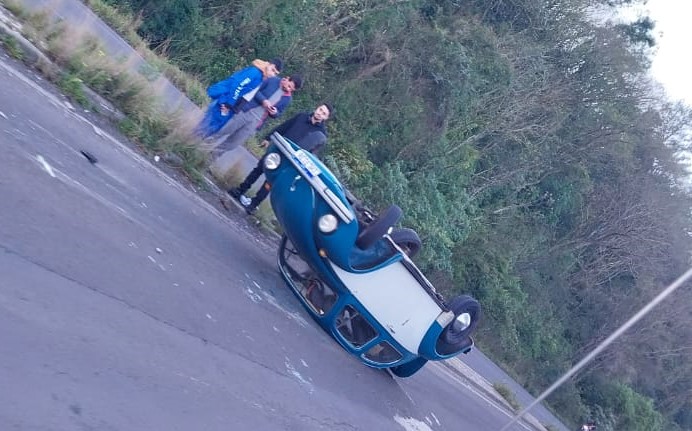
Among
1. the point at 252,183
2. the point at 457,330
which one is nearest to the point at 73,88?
the point at 252,183

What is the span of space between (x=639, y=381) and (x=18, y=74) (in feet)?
123

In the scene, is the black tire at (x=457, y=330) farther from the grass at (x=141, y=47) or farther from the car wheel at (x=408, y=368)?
the grass at (x=141, y=47)

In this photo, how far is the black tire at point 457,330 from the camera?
1042cm

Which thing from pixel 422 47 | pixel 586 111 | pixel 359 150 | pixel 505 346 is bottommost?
pixel 505 346

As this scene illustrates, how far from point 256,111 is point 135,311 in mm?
5788

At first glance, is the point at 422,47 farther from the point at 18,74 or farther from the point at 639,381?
the point at 639,381

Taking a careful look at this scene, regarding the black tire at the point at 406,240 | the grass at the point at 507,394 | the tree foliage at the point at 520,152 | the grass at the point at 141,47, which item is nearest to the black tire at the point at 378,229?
the black tire at the point at 406,240

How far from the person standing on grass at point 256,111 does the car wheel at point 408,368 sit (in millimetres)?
3575

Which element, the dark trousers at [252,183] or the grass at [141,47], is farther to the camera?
the grass at [141,47]

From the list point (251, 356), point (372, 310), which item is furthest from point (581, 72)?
point (251, 356)

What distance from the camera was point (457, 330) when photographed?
10.5 m

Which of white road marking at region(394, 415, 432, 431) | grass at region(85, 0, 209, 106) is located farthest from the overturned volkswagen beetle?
grass at region(85, 0, 209, 106)

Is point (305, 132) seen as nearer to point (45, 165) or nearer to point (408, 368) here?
point (408, 368)

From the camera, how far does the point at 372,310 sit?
33.4 ft
